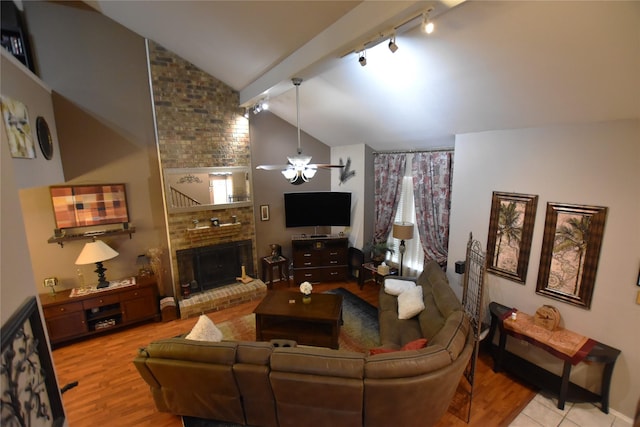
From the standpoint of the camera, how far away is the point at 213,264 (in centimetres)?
550

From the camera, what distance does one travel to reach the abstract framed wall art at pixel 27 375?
0.97 metres

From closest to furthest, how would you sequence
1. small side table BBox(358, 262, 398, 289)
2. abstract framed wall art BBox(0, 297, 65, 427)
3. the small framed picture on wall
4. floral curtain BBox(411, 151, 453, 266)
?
abstract framed wall art BBox(0, 297, 65, 427), floral curtain BBox(411, 151, 453, 266), small side table BBox(358, 262, 398, 289), the small framed picture on wall

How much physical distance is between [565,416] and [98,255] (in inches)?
238

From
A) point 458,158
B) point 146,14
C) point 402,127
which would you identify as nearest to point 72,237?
point 146,14

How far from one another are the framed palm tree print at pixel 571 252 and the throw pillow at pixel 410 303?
137 centimetres

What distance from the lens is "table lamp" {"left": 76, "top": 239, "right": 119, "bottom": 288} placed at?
409 cm

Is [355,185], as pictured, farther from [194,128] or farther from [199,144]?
[194,128]

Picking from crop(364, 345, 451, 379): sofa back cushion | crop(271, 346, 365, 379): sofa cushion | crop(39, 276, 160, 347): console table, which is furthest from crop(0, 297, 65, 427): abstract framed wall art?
crop(39, 276, 160, 347): console table

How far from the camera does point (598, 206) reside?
2.87 m

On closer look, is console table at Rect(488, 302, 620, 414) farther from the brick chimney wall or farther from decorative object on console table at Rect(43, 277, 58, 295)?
decorative object on console table at Rect(43, 277, 58, 295)

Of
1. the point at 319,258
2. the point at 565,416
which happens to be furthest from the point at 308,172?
the point at 565,416

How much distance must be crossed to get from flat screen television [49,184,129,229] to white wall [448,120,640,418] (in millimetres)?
5412

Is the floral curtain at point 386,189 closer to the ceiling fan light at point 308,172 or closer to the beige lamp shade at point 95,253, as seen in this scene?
the ceiling fan light at point 308,172

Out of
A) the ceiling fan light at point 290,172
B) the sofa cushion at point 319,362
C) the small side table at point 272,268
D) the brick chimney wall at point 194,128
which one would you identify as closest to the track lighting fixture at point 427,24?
the ceiling fan light at point 290,172
